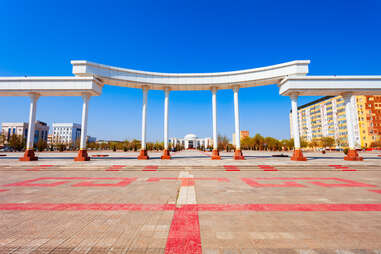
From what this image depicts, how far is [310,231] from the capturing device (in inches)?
145

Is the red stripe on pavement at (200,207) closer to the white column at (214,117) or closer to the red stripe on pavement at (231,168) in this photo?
the red stripe on pavement at (231,168)

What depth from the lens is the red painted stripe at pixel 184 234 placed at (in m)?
3.00

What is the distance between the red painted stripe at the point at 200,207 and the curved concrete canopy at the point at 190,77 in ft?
53.4

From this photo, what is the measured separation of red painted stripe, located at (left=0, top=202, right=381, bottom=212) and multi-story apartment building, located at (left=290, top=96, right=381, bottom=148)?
7329cm

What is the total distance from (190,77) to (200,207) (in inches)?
684

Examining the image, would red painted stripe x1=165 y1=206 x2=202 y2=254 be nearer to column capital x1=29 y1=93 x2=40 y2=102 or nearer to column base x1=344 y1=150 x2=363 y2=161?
column base x1=344 y1=150 x2=363 y2=161

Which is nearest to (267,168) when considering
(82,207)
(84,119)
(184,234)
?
(184,234)

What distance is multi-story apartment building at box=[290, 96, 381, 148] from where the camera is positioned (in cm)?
7000

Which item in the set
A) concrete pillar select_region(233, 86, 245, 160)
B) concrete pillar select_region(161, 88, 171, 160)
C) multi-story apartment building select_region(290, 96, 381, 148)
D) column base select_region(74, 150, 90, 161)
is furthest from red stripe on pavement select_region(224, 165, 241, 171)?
multi-story apartment building select_region(290, 96, 381, 148)

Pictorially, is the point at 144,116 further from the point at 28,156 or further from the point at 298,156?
the point at 298,156

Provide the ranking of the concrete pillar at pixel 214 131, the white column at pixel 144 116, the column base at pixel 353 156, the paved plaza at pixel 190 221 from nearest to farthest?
the paved plaza at pixel 190 221 < the column base at pixel 353 156 < the white column at pixel 144 116 < the concrete pillar at pixel 214 131

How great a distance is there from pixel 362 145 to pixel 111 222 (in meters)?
100

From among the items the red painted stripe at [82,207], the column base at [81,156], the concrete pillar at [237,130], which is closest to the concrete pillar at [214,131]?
the concrete pillar at [237,130]

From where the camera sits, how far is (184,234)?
357 cm
